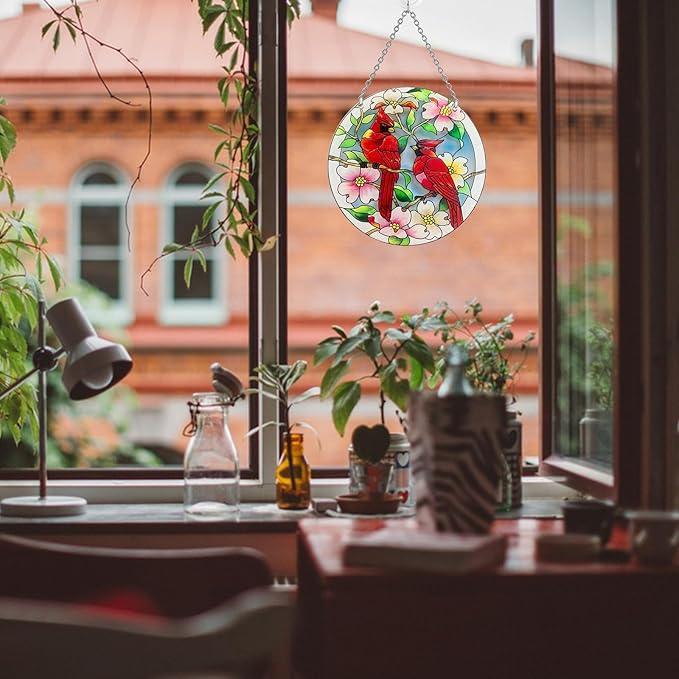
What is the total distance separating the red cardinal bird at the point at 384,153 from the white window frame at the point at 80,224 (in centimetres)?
796

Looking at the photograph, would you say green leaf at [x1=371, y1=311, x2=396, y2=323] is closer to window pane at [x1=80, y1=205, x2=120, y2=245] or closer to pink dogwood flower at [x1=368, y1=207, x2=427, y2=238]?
pink dogwood flower at [x1=368, y1=207, x2=427, y2=238]

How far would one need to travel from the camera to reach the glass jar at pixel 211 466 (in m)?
2.43

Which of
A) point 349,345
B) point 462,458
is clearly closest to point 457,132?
point 349,345

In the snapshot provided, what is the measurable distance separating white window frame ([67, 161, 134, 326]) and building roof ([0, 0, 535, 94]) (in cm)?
126

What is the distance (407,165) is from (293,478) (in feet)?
2.77

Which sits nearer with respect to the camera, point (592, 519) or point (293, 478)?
point (592, 519)

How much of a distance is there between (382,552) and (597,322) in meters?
0.87

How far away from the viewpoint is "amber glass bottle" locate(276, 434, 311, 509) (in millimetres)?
2512

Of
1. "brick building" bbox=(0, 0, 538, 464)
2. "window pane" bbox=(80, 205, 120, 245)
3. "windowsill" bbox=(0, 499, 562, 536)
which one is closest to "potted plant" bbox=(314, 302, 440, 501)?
"windowsill" bbox=(0, 499, 562, 536)

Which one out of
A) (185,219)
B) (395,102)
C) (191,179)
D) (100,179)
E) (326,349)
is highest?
(100,179)

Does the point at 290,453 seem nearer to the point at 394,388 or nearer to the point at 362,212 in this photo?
the point at 394,388

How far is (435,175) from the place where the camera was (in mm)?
2746

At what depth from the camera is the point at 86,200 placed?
481 inches

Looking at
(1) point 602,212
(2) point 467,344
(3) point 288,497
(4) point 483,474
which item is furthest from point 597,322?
(3) point 288,497
